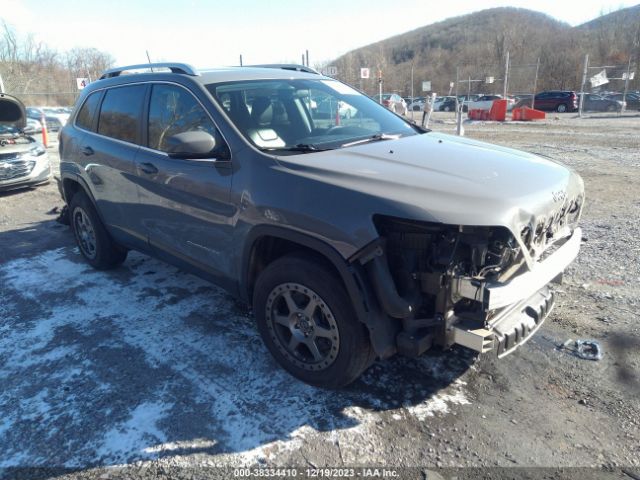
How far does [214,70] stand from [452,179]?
7.57 ft

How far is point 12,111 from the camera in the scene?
345 inches

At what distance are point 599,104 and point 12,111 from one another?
33336 mm

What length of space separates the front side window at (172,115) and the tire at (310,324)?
1.11 m

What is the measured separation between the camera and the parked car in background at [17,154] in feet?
28.7

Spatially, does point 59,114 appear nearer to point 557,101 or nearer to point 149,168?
point 149,168

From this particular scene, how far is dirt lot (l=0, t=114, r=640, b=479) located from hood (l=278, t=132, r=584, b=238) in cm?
115

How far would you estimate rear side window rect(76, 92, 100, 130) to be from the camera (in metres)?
4.90

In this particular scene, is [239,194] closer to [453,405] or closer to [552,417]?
[453,405]

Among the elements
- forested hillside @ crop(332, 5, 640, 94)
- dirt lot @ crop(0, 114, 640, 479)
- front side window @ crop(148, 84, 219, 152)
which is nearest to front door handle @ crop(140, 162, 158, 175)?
front side window @ crop(148, 84, 219, 152)

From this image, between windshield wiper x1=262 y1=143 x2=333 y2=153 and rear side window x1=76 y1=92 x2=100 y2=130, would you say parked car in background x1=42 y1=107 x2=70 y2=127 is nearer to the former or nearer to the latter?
rear side window x1=76 y1=92 x2=100 y2=130

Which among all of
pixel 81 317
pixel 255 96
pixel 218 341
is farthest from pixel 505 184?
pixel 81 317

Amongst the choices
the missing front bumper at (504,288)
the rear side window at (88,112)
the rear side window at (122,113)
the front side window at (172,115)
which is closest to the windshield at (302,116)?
the front side window at (172,115)

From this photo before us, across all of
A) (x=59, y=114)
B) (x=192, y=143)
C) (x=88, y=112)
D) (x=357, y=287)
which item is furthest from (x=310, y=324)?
(x=59, y=114)

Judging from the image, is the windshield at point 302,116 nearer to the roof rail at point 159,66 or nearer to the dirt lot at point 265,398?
the roof rail at point 159,66
